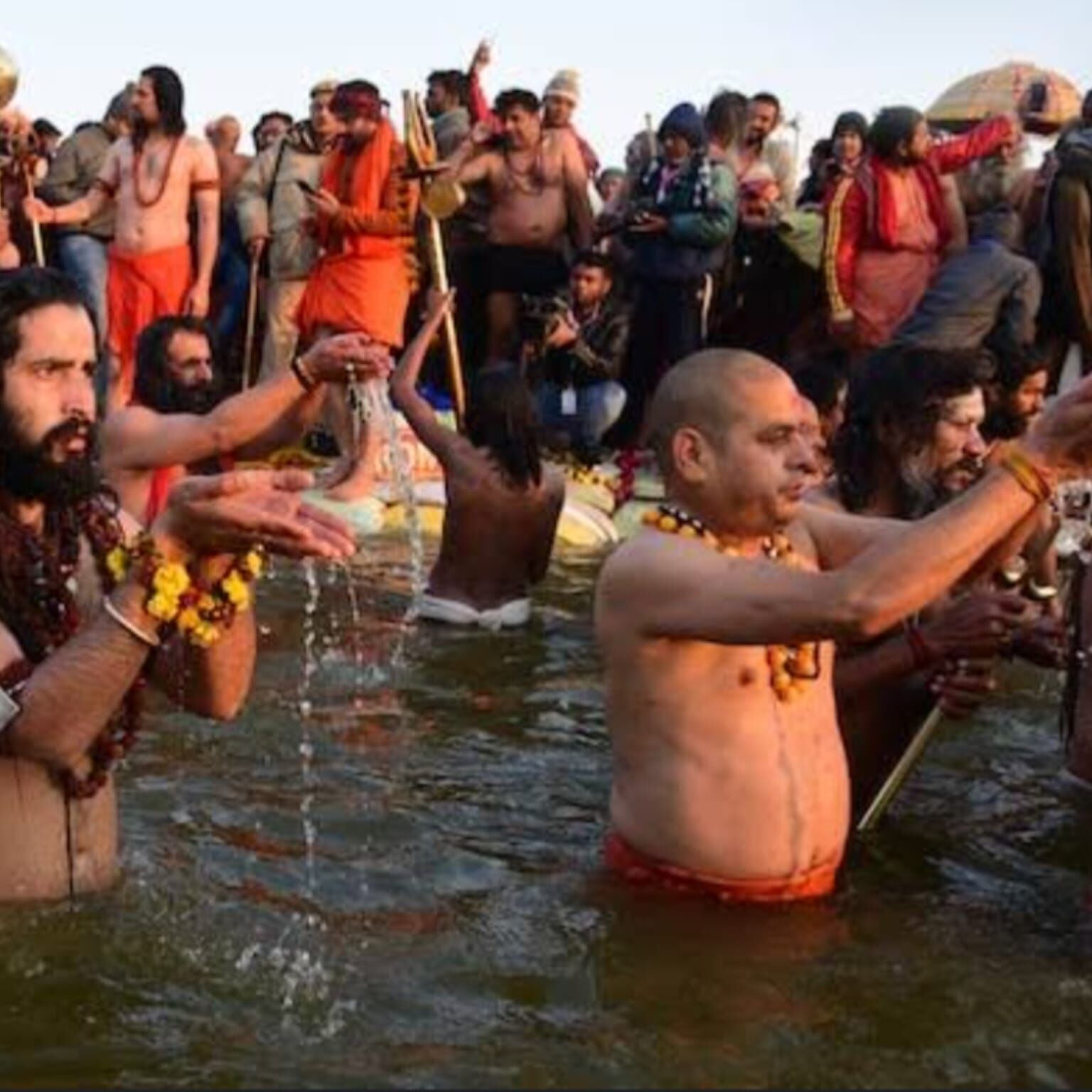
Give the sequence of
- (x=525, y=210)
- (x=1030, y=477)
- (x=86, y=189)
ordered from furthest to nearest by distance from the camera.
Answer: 1. (x=86, y=189)
2. (x=525, y=210)
3. (x=1030, y=477)

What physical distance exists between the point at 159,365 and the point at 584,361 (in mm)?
5116

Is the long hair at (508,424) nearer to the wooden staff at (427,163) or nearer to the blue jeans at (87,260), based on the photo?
the wooden staff at (427,163)

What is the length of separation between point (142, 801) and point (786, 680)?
209cm

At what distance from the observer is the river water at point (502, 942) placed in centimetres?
380

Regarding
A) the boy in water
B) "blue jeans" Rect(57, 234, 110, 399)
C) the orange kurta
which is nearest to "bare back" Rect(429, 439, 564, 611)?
the boy in water

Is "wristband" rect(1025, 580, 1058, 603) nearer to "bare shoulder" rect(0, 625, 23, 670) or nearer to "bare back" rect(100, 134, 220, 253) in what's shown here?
"bare shoulder" rect(0, 625, 23, 670)

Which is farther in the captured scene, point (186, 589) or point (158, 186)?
point (158, 186)

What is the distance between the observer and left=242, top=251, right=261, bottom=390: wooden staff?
A: 44.6 feet

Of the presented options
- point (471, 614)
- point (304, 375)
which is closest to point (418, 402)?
point (471, 614)

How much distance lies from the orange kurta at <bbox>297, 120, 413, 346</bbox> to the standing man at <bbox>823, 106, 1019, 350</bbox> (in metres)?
2.33

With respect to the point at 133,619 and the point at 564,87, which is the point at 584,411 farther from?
the point at 133,619

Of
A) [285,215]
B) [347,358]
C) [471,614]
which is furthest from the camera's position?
[285,215]

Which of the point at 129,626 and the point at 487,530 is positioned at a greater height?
the point at 129,626

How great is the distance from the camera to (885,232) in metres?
11.3
